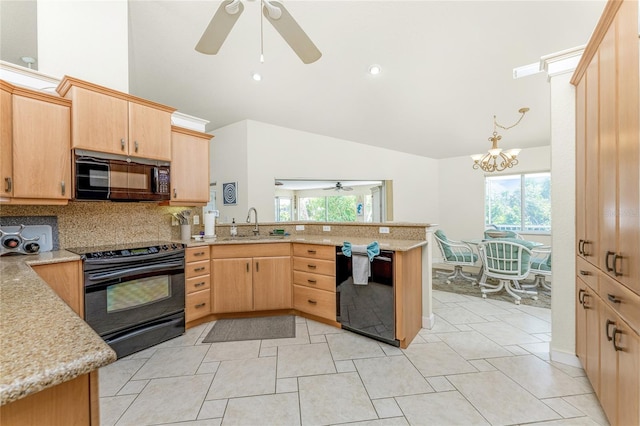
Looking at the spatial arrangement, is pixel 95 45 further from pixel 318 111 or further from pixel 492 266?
pixel 492 266

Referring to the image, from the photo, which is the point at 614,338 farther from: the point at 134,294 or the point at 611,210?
the point at 134,294

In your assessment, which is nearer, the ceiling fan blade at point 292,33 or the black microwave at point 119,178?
the ceiling fan blade at point 292,33

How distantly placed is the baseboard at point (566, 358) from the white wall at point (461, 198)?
3.79 meters

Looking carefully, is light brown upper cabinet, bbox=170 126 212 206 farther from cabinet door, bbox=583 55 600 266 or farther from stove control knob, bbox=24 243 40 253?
cabinet door, bbox=583 55 600 266

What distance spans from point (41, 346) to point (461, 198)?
631cm

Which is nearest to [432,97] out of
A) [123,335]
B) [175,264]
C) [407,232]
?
[407,232]

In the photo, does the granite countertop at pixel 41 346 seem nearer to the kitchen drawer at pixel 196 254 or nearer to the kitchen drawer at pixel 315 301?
the kitchen drawer at pixel 196 254

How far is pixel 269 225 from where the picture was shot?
11.5 ft

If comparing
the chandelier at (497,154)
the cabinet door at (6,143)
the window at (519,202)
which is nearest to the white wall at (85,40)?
the cabinet door at (6,143)

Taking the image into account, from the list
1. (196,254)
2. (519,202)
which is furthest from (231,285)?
(519,202)

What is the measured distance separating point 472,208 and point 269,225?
4.41 metres

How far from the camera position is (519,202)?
5.21 metres

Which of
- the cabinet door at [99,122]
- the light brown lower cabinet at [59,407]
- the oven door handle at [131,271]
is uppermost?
the cabinet door at [99,122]

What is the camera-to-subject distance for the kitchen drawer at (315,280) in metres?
2.67
